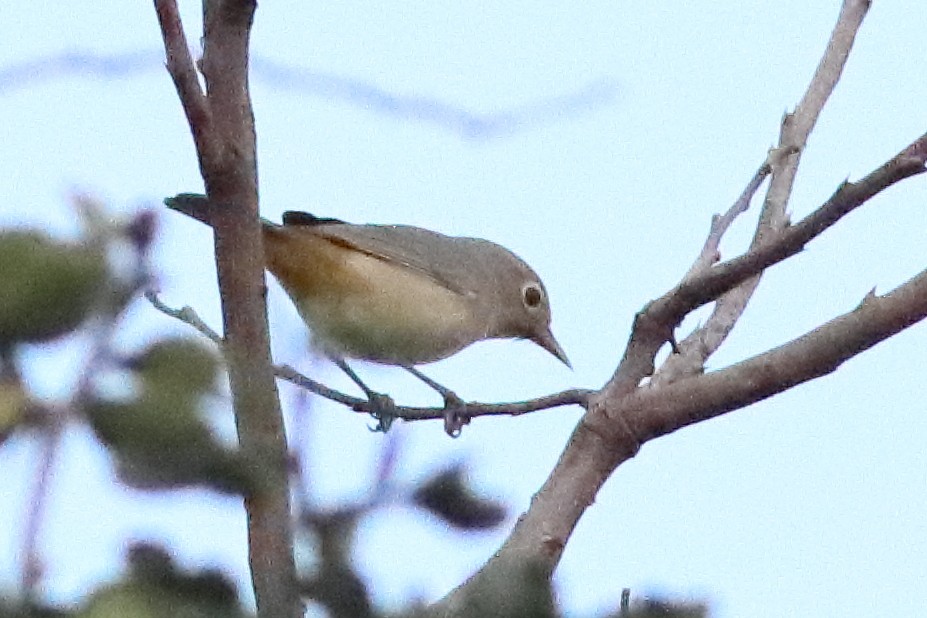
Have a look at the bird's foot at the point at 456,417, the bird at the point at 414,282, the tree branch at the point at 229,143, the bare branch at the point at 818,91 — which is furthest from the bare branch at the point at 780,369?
the bird at the point at 414,282

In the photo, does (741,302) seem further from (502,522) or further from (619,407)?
(502,522)

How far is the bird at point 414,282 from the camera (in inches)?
181

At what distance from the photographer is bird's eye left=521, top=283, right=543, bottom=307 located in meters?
6.26

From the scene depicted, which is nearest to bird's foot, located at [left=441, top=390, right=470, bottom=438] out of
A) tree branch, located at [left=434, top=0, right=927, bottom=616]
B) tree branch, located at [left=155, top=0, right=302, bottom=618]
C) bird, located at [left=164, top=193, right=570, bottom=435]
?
tree branch, located at [left=434, top=0, right=927, bottom=616]

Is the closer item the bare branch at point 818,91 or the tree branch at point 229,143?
the tree branch at point 229,143

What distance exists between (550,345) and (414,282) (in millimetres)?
950

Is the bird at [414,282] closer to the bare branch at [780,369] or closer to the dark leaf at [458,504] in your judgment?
the bare branch at [780,369]

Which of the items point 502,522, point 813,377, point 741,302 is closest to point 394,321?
point 741,302

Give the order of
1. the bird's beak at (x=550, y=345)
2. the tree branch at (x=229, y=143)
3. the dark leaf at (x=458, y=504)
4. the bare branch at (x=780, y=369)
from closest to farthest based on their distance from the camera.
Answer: the dark leaf at (x=458, y=504) < the tree branch at (x=229, y=143) < the bare branch at (x=780, y=369) < the bird's beak at (x=550, y=345)

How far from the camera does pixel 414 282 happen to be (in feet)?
18.2

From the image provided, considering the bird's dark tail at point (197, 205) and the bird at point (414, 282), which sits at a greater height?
the bird at point (414, 282)

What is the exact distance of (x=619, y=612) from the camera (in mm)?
684

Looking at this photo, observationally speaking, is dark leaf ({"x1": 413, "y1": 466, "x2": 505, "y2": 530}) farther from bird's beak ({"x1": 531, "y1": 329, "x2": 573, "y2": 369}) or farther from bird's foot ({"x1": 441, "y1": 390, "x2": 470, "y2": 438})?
bird's beak ({"x1": 531, "y1": 329, "x2": 573, "y2": 369})

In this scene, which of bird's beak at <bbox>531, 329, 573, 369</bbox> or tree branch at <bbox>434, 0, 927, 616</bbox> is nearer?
tree branch at <bbox>434, 0, 927, 616</bbox>
